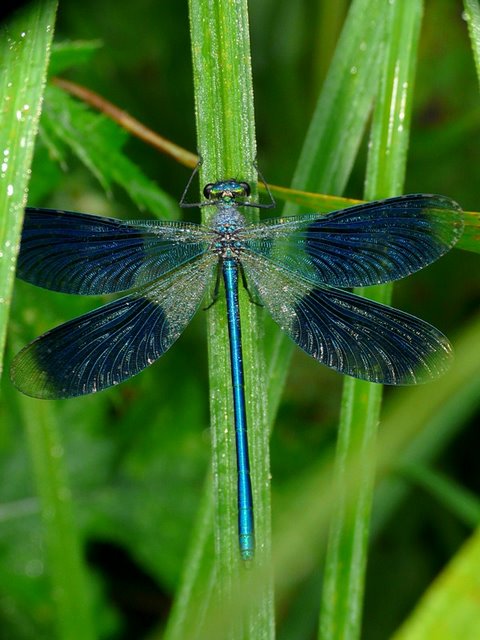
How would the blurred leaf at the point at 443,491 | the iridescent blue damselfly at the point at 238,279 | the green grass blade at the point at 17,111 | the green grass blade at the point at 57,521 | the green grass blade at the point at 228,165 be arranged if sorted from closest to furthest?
the green grass blade at the point at 17,111
the green grass blade at the point at 228,165
the iridescent blue damselfly at the point at 238,279
the green grass blade at the point at 57,521
the blurred leaf at the point at 443,491

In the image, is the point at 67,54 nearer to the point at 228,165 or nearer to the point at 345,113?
the point at 228,165

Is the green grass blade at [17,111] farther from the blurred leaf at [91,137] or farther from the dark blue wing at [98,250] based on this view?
the blurred leaf at [91,137]

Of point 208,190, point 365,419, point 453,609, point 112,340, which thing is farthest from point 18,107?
point 453,609

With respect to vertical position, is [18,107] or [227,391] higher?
[18,107]

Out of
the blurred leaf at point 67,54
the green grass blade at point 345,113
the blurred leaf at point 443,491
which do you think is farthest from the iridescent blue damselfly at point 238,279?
the blurred leaf at point 443,491

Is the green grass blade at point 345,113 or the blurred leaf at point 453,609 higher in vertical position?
the green grass blade at point 345,113

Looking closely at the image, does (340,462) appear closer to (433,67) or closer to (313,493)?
(313,493)
